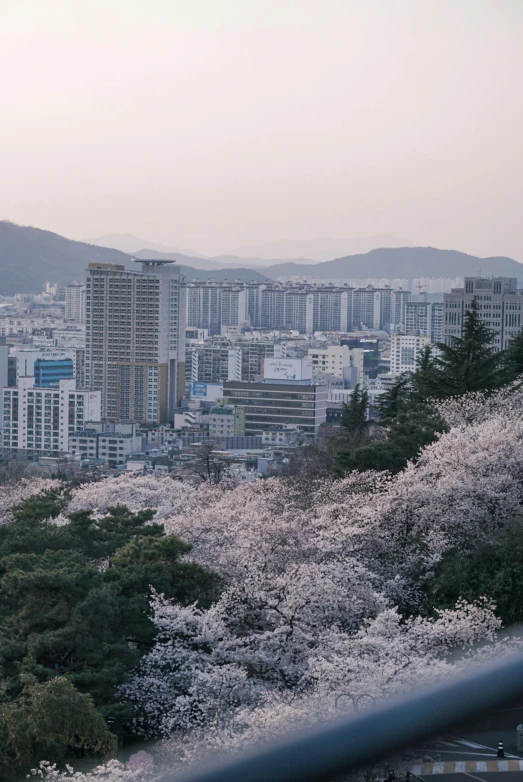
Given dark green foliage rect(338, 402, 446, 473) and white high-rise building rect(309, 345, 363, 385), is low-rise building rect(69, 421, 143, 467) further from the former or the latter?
dark green foliage rect(338, 402, 446, 473)

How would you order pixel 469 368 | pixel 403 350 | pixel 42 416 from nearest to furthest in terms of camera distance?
1. pixel 469 368
2. pixel 42 416
3. pixel 403 350

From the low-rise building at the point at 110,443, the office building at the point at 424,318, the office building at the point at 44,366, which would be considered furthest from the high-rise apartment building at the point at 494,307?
the office building at the point at 424,318

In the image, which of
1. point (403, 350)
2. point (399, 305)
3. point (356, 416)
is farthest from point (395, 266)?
point (356, 416)

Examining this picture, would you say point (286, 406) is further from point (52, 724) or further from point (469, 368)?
point (52, 724)

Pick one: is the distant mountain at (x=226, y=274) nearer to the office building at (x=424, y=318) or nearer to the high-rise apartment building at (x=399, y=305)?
the high-rise apartment building at (x=399, y=305)

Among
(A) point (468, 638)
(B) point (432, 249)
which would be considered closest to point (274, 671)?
(A) point (468, 638)

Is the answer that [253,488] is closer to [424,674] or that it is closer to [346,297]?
[424,674]

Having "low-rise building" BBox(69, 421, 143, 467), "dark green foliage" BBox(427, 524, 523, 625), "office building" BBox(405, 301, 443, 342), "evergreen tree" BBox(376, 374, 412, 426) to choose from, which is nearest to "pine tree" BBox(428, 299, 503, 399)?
"evergreen tree" BBox(376, 374, 412, 426)
